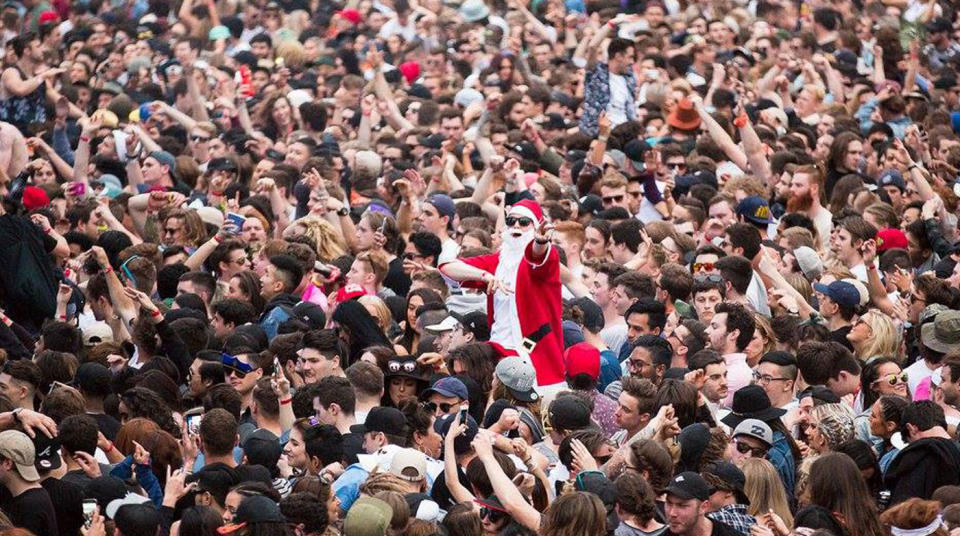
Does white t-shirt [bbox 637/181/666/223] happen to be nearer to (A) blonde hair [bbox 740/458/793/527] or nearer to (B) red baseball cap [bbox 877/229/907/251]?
(B) red baseball cap [bbox 877/229/907/251]

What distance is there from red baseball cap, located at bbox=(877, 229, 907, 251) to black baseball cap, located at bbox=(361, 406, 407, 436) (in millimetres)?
5255

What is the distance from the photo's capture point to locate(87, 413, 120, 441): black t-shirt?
9.99 meters

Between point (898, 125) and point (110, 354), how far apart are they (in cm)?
917

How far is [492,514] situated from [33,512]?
2.24 m

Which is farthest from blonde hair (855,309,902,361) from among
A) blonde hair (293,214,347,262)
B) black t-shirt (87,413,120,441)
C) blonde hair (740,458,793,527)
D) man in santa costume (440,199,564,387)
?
black t-shirt (87,413,120,441)

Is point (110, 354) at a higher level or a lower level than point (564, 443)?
lower

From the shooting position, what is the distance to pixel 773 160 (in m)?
15.5

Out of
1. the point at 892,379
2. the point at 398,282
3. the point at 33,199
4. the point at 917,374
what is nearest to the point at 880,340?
the point at 917,374

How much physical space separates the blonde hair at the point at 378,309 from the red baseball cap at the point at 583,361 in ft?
5.18

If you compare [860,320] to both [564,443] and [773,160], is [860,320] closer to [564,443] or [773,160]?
[564,443]

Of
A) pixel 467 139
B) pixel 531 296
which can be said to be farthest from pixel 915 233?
pixel 467 139

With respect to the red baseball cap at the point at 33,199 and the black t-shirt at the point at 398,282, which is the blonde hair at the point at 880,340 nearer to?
the black t-shirt at the point at 398,282

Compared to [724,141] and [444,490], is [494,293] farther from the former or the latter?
[724,141]

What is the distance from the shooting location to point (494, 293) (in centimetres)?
1103
